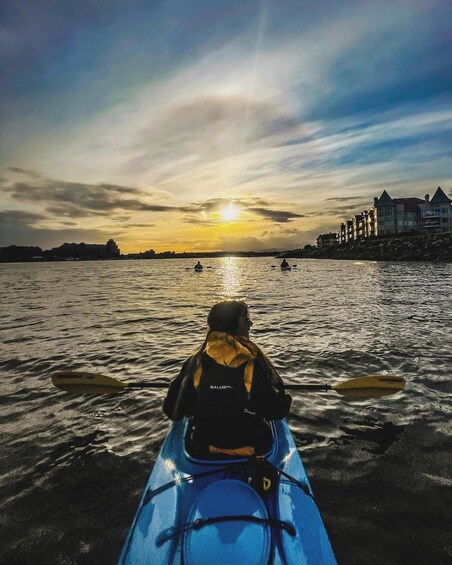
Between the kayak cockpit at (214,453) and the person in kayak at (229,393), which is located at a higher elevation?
the person in kayak at (229,393)

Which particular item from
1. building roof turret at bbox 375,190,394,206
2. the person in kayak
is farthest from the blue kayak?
building roof turret at bbox 375,190,394,206

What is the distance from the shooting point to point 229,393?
139 inches

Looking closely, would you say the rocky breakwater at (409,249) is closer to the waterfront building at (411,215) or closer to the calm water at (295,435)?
the waterfront building at (411,215)

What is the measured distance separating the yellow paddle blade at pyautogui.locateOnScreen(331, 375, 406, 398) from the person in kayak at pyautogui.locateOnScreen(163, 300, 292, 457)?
294 cm

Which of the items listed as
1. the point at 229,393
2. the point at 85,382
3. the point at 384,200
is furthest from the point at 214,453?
the point at 384,200

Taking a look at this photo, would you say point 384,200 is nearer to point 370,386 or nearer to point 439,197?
point 439,197

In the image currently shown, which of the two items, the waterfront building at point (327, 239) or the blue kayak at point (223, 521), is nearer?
the blue kayak at point (223, 521)

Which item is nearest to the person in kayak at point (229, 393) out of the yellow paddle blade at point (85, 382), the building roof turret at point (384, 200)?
the yellow paddle blade at point (85, 382)

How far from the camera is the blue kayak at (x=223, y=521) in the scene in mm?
2758

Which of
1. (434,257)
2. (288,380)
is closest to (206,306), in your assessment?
(288,380)

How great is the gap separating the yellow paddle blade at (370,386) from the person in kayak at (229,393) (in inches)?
116

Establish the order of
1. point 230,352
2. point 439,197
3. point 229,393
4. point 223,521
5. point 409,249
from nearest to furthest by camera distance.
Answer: point 223,521
point 229,393
point 230,352
point 409,249
point 439,197

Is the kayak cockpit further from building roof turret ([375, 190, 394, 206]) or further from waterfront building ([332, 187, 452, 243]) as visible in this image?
building roof turret ([375, 190, 394, 206])

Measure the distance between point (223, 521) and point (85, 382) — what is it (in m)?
4.87
